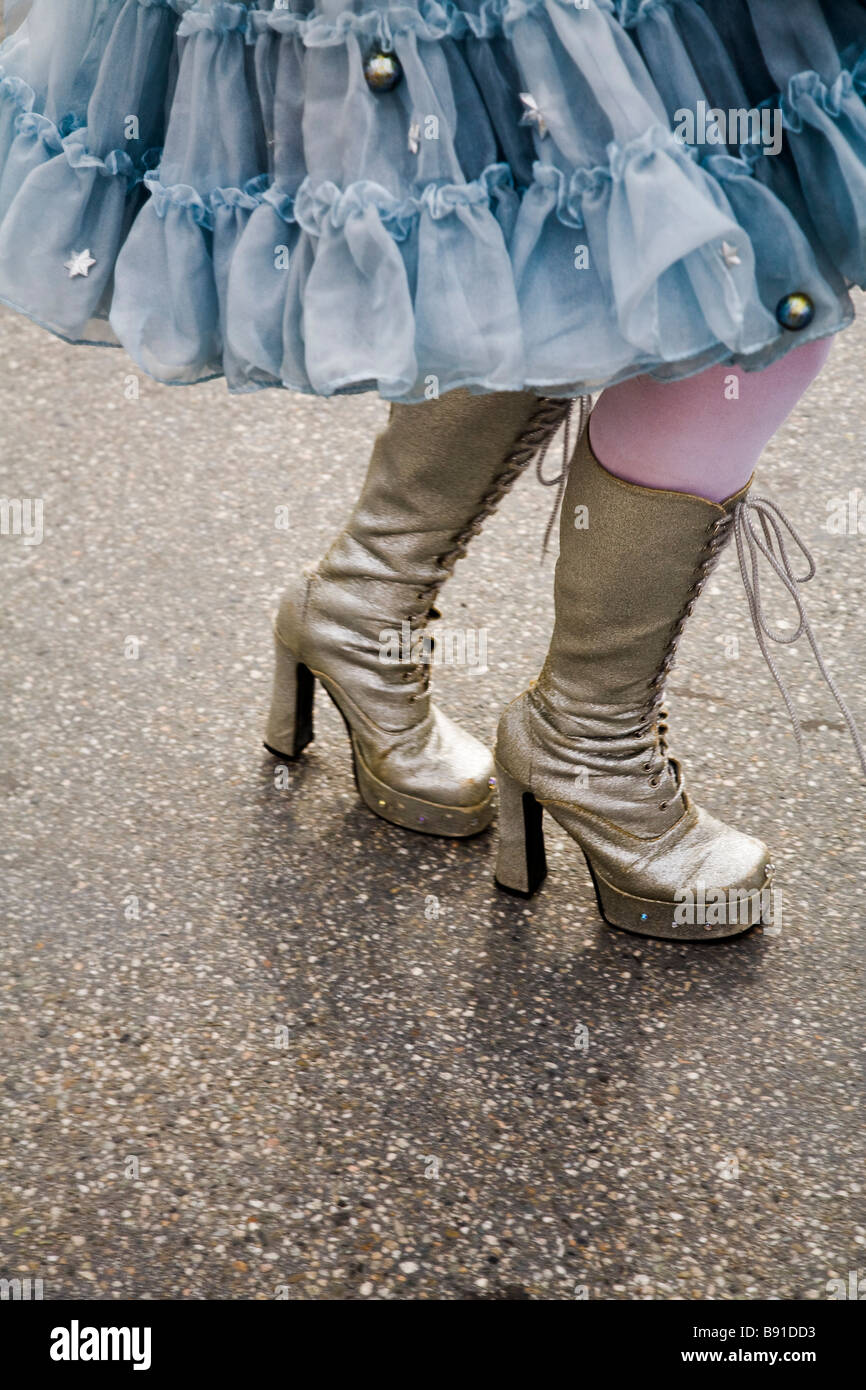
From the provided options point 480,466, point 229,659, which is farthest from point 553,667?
point 229,659

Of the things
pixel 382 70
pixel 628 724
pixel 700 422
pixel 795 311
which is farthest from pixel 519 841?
pixel 382 70

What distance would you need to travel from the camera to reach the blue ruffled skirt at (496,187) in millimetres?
816

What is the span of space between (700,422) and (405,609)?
39cm

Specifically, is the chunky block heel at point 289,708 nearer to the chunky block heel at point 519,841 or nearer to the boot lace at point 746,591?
the chunky block heel at point 519,841

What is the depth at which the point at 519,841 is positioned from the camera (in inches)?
50.5

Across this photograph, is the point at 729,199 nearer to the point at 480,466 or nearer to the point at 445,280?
the point at 445,280

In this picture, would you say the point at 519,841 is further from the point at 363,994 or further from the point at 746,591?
the point at 746,591

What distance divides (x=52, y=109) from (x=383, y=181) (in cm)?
27

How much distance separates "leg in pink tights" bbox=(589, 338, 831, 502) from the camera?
0.99 m

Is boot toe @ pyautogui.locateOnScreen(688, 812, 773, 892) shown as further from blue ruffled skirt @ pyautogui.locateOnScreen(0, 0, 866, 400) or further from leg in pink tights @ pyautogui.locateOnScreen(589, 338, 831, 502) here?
blue ruffled skirt @ pyautogui.locateOnScreen(0, 0, 866, 400)

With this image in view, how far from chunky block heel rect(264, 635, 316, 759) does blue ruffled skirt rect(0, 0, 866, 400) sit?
1.61ft

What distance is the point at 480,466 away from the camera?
118 cm

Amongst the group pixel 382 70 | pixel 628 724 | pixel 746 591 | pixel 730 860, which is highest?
pixel 382 70

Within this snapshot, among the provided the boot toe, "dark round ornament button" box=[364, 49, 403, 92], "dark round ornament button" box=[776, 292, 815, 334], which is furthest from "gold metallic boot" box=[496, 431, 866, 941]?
"dark round ornament button" box=[364, 49, 403, 92]
